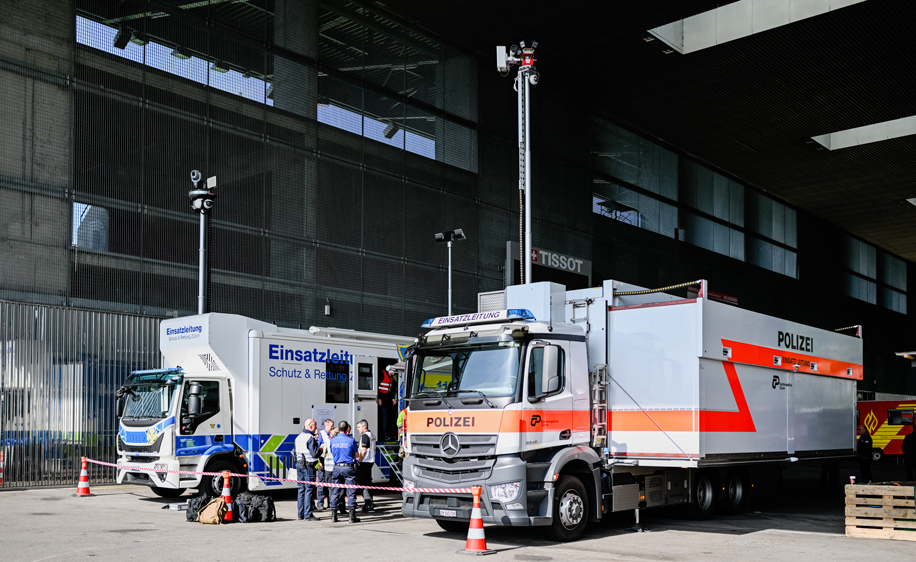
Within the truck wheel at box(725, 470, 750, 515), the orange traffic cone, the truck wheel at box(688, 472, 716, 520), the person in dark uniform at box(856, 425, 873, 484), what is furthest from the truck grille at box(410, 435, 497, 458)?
the person in dark uniform at box(856, 425, 873, 484)

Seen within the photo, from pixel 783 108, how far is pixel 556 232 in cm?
1047

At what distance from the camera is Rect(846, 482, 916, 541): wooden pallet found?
43.8ft

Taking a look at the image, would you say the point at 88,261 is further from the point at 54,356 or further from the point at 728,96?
the point at 728,96

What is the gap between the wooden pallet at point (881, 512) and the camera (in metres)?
13.3

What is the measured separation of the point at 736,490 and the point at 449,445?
669 centimetres

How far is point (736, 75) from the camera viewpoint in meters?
31.5

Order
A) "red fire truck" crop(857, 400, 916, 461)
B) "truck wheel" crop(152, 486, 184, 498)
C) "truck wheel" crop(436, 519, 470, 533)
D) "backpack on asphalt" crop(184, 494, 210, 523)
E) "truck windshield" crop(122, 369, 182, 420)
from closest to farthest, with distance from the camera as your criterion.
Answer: "truck wheel" crop(436, 519, 470, 533) → "backpack on asphalt" crop(184, 494, 210, 523) → "truck windshield" crop(122, 369, 182, 420) → "truck wheel" crop(152, 486, 184, 498) → "red fire truck" crop(857, 400, 916, 461)

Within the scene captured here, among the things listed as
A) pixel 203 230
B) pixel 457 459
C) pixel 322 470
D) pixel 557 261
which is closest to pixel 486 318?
pixel 457 459

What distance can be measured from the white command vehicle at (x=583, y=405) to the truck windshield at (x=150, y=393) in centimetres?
612

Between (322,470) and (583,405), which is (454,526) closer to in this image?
(583,405)

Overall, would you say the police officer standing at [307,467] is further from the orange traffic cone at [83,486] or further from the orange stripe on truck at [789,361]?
the orange stripe on truck at [789,361]

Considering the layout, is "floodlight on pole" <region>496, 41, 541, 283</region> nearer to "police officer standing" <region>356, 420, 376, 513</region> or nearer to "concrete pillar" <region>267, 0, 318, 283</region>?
"police officer standing" <region>356, 420, 376, 513</region>

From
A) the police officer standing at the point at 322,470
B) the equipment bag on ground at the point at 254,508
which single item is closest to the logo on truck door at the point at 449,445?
the police officer standing at the point at 322,470

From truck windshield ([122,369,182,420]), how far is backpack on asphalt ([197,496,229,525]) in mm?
3159
